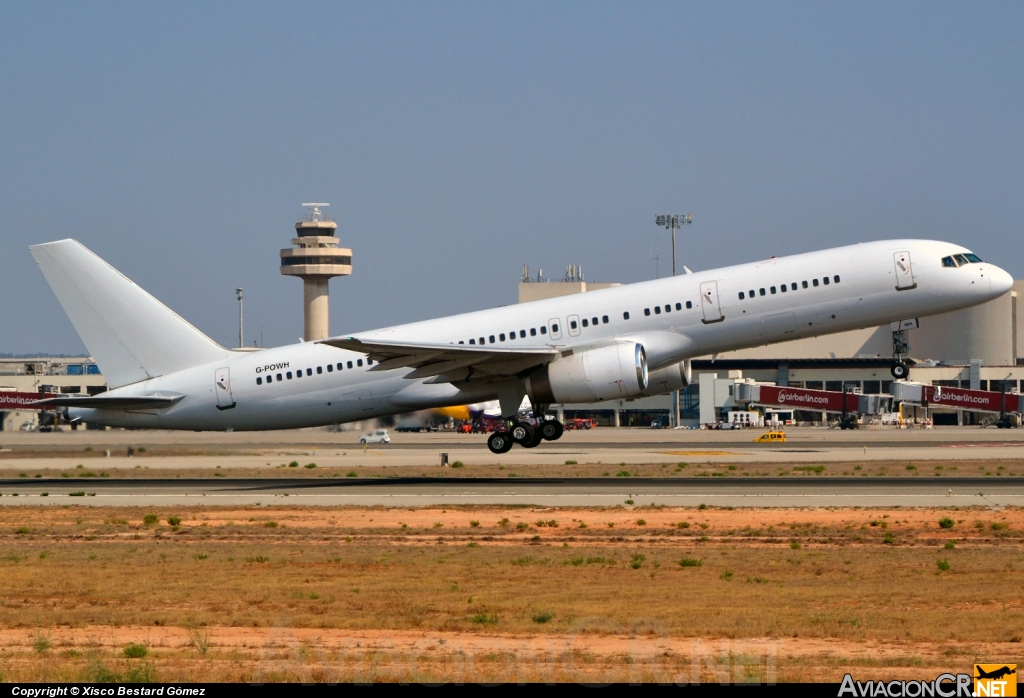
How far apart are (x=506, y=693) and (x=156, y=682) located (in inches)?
175

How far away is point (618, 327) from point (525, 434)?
5.45 m

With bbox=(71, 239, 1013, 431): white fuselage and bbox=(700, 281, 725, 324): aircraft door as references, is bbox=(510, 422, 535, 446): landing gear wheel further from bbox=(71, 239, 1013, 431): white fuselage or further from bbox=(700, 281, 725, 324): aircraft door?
bbox=(700, 281, 725, 324): aircraft door

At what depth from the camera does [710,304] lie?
39.2m

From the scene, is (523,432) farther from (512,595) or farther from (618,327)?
(512,595)

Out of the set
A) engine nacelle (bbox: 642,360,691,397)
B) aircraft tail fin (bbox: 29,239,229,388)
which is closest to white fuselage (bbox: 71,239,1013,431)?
aircraft tail fin (bbox: 29,239,229,388)

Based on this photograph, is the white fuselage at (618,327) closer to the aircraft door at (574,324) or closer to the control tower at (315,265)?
the aircraft door at (574,324)

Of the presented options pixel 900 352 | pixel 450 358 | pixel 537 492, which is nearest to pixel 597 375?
pixel 537 492

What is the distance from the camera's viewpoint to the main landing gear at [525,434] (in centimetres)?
4288

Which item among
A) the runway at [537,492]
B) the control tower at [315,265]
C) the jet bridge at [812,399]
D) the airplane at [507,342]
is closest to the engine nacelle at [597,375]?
the airplane at [507,342]

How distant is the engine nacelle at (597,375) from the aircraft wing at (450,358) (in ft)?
1.67

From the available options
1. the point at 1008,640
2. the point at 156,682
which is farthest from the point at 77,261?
the point at 1008,640

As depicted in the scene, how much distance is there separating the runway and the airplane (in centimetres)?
249

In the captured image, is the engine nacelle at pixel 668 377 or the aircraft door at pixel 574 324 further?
the engine nacelle at pixel 668 377

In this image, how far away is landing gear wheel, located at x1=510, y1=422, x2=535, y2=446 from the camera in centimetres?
4284
